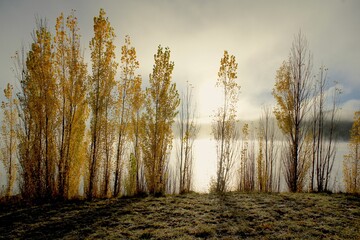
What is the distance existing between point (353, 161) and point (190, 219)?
20.3 m

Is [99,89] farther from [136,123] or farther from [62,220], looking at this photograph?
[62,220]

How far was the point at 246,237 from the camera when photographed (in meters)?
5.96

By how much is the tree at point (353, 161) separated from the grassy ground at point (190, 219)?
12130mm

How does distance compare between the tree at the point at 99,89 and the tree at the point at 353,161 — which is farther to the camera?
the tree at the point at 353,161

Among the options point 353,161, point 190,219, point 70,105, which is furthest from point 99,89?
point 353,161

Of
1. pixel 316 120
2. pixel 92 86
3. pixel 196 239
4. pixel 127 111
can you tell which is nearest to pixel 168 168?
pixel 127 111

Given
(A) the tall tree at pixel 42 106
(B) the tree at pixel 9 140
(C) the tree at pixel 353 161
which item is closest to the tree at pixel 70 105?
(A) the tall tree at pixel 42 106

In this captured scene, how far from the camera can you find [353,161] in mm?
20031

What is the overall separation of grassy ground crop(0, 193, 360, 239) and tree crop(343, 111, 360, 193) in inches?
478

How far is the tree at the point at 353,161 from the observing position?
19391 millimetres

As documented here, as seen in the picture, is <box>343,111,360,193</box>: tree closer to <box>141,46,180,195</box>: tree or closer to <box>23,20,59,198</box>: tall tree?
<box>141,46,180,195</box>: tree

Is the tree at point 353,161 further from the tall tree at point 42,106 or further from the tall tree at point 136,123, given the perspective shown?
the tall tree at point 42,106

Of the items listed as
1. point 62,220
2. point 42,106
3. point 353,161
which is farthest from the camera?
point 353,161

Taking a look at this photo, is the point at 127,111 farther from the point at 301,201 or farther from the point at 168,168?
the point at 301,201
